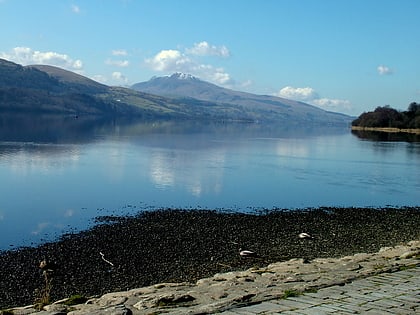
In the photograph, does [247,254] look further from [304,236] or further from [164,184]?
[164,184]

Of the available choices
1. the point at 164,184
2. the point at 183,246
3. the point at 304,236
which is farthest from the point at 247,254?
the point at 164,184

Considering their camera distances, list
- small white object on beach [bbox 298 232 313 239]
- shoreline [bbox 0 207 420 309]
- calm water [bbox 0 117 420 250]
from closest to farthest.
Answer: shoreline [bbox 0 207 420 309] → small white object on beach [bbox 298 232 313 239] → calm water [bbox 0 117 420 250]

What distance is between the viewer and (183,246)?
28.3 metres

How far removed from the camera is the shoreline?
21.9 meters

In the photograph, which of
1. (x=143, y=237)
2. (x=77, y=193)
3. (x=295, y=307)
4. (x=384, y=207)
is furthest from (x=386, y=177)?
(x=295, y=307)

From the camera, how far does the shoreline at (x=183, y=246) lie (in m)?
21.9

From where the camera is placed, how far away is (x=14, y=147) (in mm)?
91062

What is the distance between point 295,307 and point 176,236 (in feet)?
71.3

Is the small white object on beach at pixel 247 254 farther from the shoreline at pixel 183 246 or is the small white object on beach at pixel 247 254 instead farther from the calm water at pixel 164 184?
the calm water at pixel 164 184

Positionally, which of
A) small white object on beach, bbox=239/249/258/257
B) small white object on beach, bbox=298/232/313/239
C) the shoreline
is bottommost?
the shoreline

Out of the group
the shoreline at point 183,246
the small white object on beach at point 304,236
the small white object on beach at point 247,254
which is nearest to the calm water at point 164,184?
the shoreline at point 183,246

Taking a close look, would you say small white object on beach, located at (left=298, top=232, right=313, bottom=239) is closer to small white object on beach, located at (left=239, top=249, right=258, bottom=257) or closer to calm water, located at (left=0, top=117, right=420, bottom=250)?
small white object on beach, located at (left=239, top=249, right=258, bottom=257)

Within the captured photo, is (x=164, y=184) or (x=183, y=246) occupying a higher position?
(x=164, y=184)

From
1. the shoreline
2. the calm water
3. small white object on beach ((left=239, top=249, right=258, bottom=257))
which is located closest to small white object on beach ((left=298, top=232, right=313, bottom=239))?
the shoreline
